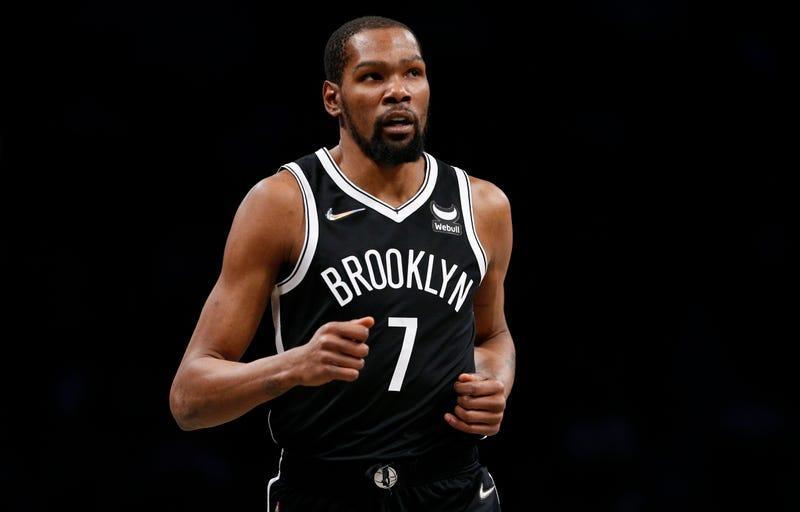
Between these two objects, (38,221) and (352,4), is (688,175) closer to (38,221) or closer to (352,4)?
(352,4)

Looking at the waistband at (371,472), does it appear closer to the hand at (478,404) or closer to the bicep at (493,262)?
the hand at (478,404)

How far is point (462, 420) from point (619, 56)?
2.87 metres

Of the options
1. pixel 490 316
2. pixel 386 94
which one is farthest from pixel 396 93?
pixel 490 316

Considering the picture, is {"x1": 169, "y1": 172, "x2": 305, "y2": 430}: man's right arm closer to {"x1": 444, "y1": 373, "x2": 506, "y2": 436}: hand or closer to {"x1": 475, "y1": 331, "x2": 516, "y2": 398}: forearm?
{"x1": 444, "y1": 373, "x2": 506, "y2": 436}: hand

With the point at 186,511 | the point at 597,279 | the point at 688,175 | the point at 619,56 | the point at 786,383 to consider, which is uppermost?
the point at 619,56

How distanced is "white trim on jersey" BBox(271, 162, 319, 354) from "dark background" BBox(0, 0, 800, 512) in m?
1.82

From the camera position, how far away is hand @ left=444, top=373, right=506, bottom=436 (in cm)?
218

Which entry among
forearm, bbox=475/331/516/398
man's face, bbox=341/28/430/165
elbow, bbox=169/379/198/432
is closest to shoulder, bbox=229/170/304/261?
man's face, bbox=341/28/430/165

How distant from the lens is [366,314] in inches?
86.7

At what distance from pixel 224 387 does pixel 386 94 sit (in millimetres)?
728

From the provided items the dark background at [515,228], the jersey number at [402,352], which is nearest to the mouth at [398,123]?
the jersey number at [402,352]

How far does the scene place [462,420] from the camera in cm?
220

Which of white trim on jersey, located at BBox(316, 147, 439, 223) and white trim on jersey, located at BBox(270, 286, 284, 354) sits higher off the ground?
white trim on jersey, located at BBox(316, 147, 439, 223)

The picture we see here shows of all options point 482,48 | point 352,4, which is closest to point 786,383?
point 482,48
